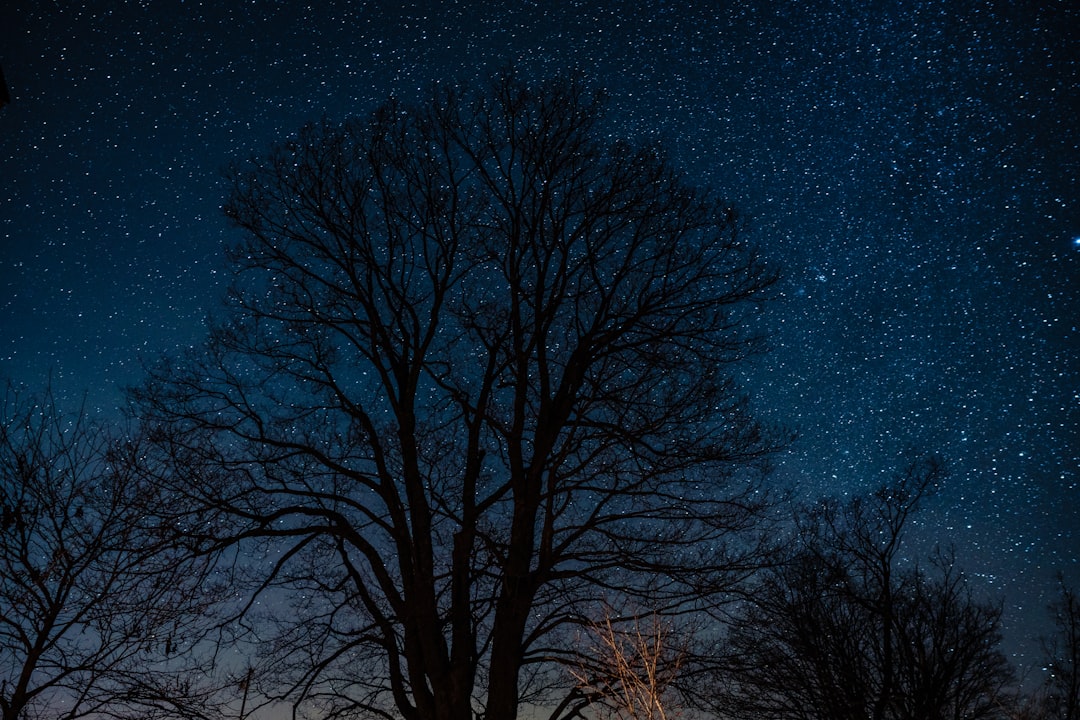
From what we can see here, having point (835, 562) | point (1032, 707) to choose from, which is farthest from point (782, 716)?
point (1032, 707)

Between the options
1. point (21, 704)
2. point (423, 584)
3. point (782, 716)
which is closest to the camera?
point (21, 704)

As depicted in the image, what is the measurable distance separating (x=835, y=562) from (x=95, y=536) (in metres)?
13.7

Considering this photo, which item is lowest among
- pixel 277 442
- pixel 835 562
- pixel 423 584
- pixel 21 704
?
pixel 21 704

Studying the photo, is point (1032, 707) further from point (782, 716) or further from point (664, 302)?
point (664, 302)

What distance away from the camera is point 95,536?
27.2 ft

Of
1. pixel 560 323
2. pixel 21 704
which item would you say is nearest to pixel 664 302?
pixel 560 323

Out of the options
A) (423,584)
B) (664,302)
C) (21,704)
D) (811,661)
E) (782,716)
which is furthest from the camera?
(782,716)

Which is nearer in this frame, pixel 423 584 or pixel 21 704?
pixel 21 704

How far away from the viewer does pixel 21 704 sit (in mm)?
7605

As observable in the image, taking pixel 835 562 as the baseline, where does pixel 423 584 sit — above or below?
below

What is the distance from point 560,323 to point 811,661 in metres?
10.1

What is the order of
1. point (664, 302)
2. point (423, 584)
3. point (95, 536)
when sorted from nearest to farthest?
point (95, 536)
point (423, 584)
point (664, 302)

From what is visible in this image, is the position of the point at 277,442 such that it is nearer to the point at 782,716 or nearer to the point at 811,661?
the point at 811,661

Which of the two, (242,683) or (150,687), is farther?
(242,683)
